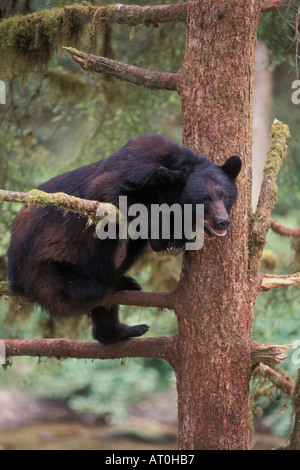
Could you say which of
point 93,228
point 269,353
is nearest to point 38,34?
point 93,228

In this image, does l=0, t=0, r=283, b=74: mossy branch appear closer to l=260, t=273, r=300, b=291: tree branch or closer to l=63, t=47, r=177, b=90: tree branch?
l=63, t=47, r=177, b=90: tree branch

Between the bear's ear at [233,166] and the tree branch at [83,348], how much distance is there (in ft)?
3.69

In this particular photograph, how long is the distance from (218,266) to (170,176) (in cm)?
59

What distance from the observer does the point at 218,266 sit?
12.1 feet

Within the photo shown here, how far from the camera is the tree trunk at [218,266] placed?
3689 mm

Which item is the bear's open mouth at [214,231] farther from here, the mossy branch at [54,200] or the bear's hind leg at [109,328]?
the bear's hind leg at [109,328]

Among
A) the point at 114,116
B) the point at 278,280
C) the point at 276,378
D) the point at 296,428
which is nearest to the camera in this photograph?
the point at 278,280

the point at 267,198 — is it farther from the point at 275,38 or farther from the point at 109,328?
the point at 275,38

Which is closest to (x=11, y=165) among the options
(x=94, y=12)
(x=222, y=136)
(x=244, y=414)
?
(x=94, y=12)

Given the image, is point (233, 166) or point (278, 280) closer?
point (233, 166)

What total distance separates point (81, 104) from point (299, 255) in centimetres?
312

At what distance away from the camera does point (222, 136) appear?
12.5 ft

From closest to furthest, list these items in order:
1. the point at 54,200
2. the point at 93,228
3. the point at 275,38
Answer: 1. the point at 54,200
2. the point at 93,228
3. the point at 275,38

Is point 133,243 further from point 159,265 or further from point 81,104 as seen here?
point 81,104
